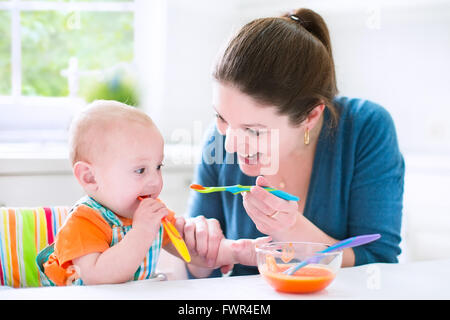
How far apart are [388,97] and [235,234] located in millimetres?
1120

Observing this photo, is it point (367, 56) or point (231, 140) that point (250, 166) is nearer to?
point (231, 140)

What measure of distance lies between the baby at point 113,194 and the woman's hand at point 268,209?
0.57 ft

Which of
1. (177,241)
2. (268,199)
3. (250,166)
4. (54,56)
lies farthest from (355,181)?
(54,56)

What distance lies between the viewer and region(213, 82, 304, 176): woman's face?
119cm

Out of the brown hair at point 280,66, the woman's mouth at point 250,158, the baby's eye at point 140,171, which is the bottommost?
the woman's mouth at point 250,158

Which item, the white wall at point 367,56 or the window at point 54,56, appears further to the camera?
the window at point 54,56

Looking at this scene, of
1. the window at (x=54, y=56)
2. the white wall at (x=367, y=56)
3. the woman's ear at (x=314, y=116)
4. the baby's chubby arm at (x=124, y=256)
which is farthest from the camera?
the window at (x=54, y=56)

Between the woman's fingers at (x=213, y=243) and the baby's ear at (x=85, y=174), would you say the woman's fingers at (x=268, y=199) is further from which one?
the baby's ear at (x=85, y=174)

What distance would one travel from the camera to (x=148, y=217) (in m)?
1.03

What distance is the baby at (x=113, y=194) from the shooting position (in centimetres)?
99

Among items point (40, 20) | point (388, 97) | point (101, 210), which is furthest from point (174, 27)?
point (101, 210)

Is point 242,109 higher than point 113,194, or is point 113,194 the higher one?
point 242,109

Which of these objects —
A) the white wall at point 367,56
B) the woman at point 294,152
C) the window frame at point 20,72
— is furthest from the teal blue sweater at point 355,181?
the window frame at point 20,72

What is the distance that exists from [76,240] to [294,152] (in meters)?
0.69
